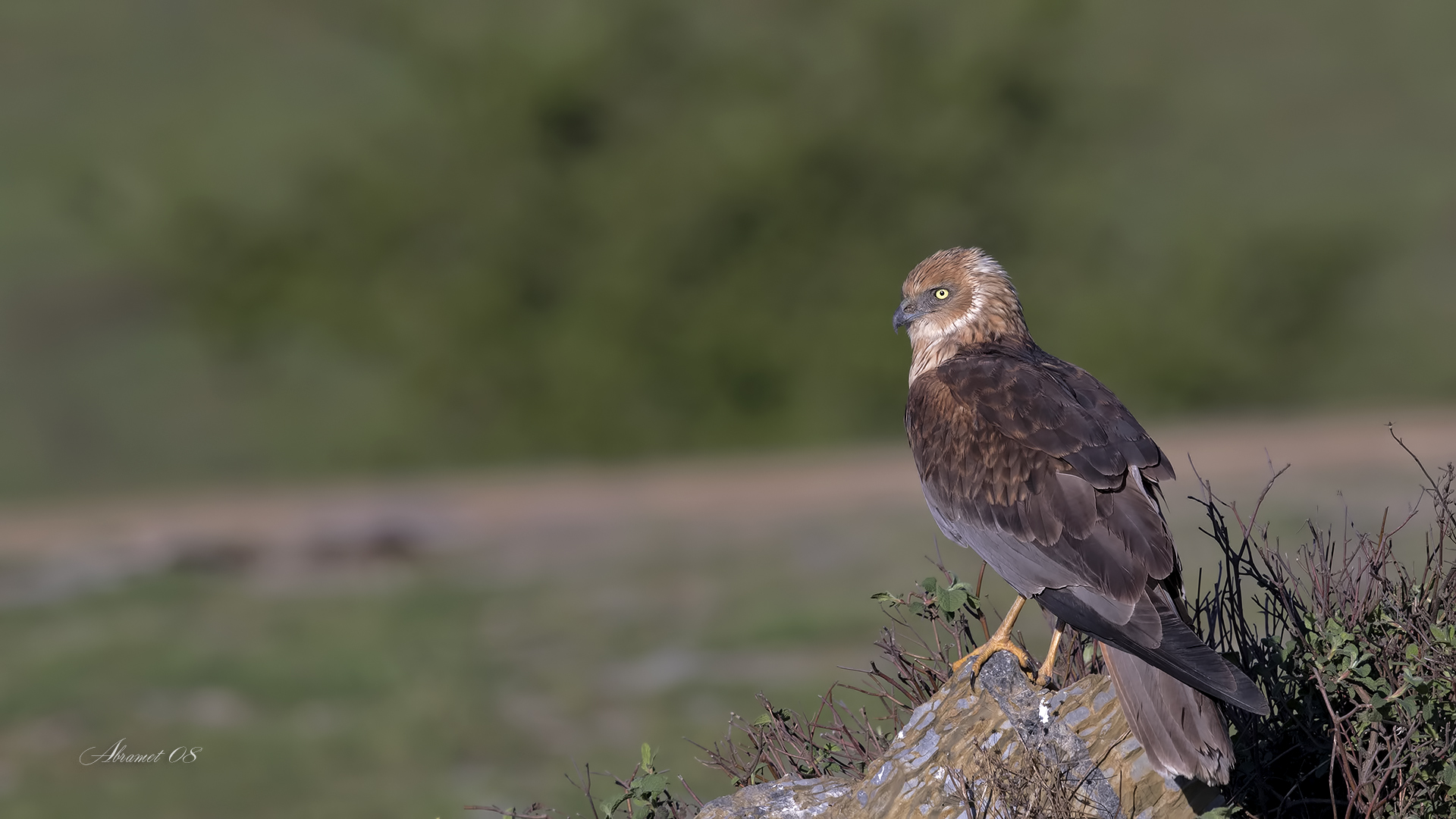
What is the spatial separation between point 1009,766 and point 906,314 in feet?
6.76

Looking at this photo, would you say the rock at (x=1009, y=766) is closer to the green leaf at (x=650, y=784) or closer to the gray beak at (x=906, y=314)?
the green leaf at (x=650, y=784)

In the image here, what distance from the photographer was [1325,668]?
13.2ft

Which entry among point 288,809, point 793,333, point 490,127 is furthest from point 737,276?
point 288,809

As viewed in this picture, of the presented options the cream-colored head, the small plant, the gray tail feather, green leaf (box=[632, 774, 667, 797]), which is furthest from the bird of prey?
green leaf (box=[632, 774, 667, 797])

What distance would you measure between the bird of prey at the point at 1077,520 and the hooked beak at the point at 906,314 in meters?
0.35

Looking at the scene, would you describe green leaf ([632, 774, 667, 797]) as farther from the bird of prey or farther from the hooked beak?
the hooked beak

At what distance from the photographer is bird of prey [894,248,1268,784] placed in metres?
3.53

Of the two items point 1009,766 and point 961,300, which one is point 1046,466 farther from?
point 961,300

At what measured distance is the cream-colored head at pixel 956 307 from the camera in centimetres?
521

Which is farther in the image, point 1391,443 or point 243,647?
point 1391,443

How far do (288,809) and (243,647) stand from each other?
3.39 meters

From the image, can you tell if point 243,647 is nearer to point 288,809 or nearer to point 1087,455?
point 288,809

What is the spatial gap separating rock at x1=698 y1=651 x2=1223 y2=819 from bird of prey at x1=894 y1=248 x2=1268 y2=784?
140 millimetres

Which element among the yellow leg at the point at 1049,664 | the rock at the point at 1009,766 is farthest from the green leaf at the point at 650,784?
the yellow leg at the point at 1049,664
